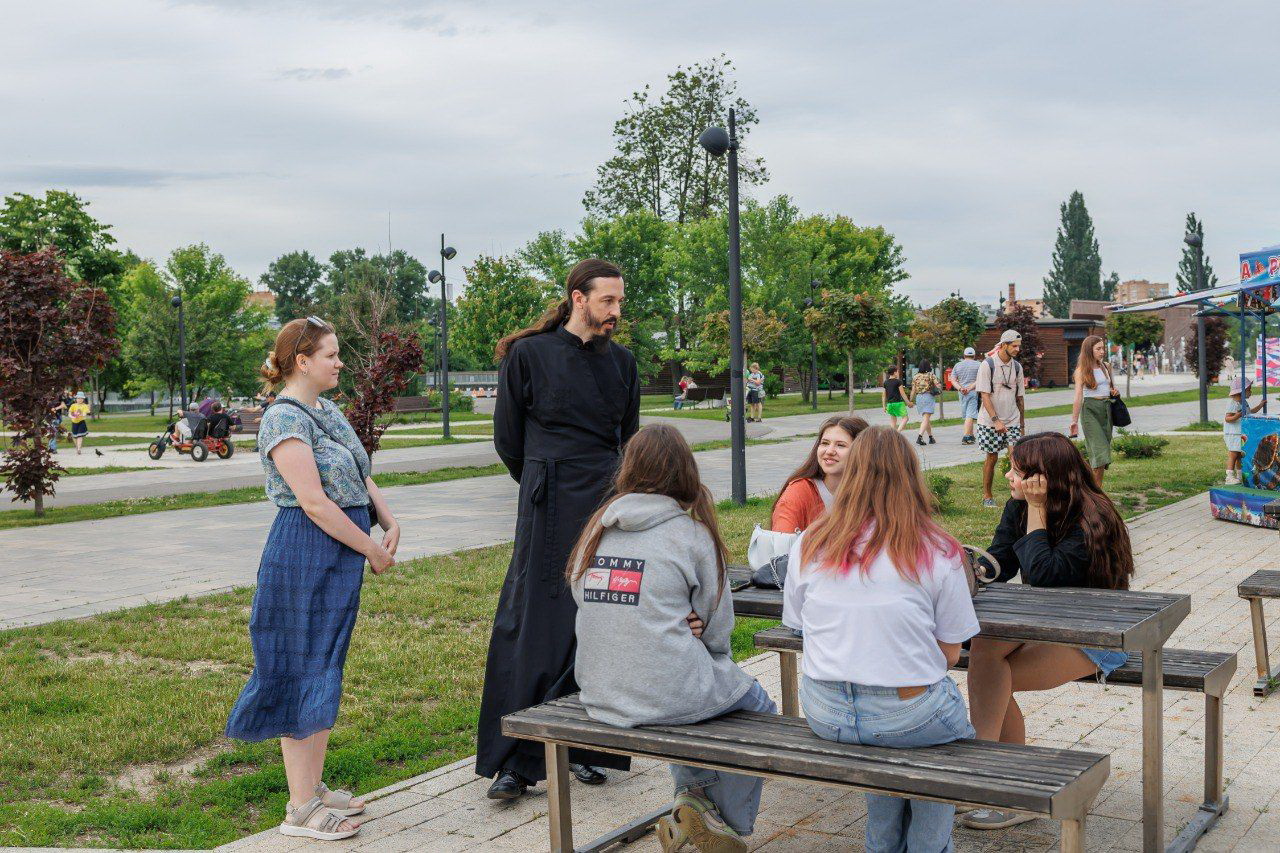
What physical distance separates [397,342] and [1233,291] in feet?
34.9

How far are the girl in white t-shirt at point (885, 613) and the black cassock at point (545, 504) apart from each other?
123 cm

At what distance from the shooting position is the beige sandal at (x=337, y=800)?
4227mm

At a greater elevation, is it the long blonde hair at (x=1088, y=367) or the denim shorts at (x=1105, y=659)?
the long blonde hair at (x=1088, y=367)

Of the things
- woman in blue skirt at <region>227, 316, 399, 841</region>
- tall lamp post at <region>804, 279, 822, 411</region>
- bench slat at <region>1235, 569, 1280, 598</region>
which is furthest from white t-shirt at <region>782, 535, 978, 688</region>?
tall lamp post at <region>804, 279, 822, 411</region>

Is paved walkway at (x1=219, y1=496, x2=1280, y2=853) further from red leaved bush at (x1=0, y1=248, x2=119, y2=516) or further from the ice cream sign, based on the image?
red leaved bush at (x1=0, y1=248, x2=119, y2=516)

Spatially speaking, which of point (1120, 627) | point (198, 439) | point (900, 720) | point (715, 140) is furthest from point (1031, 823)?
point (198, 439)

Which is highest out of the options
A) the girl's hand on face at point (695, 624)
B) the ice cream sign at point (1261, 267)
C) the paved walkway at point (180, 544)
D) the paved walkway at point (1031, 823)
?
the ice cream sign at point (1261, 267)

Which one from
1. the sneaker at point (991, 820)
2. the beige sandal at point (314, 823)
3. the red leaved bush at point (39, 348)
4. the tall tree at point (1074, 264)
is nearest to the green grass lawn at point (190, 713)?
the beige sandal at point (314, 823)

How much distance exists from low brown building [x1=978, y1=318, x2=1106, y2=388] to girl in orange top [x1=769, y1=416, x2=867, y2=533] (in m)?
60.4

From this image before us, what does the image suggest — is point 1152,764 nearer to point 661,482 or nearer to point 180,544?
point 661,482

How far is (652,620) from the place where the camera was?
3.54m

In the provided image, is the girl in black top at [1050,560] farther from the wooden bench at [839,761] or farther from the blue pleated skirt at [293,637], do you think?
the blue pleated skirt at [293,637]

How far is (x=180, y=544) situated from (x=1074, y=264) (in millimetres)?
123857

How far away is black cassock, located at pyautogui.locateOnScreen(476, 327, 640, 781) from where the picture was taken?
14.3 feet
